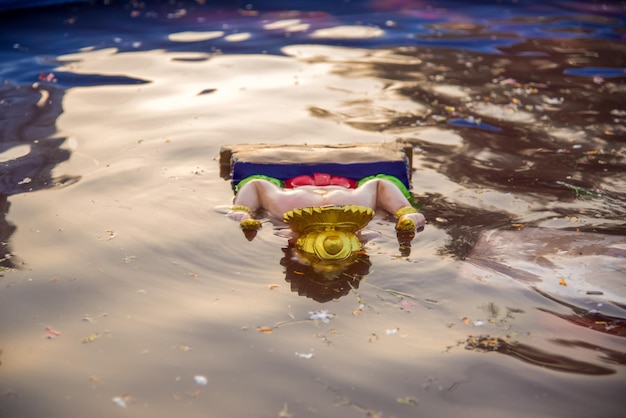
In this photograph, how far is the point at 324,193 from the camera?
3.92 m

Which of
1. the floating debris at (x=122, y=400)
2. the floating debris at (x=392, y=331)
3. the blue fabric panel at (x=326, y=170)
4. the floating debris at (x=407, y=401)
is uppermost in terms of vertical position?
the blue fabric panel at (x=326, y=170)

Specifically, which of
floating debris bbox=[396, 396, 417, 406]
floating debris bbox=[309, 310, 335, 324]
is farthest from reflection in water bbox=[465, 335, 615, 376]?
floating debris bbox=[309, 310, 335, 324]

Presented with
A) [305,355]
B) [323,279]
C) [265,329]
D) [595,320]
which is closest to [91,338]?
[265,329]

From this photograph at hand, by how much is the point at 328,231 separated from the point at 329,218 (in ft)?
0.19

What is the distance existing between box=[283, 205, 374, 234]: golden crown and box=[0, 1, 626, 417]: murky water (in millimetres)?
164

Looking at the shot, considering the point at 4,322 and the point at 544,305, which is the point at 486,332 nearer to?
the point at 544,305

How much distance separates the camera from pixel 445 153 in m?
4.92

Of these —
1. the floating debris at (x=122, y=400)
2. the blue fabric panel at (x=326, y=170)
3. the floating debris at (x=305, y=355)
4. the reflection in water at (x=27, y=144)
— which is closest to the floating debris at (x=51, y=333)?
the floating debris at (x=122, y=400)

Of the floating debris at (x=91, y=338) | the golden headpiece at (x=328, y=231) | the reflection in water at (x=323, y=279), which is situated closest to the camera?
the floating debris at (x=91, y=338)

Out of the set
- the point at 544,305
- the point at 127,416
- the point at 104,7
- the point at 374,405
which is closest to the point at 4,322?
the point at 127,416

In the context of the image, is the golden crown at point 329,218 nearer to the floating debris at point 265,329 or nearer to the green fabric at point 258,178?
the green fabric at point 258,178

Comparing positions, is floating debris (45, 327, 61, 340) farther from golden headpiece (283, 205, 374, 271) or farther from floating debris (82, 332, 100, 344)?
golden headpiece (283, 205, 374, 271)

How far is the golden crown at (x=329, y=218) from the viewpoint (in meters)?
3.54

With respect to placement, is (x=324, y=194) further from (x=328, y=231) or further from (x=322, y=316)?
(x=322, y=316)
